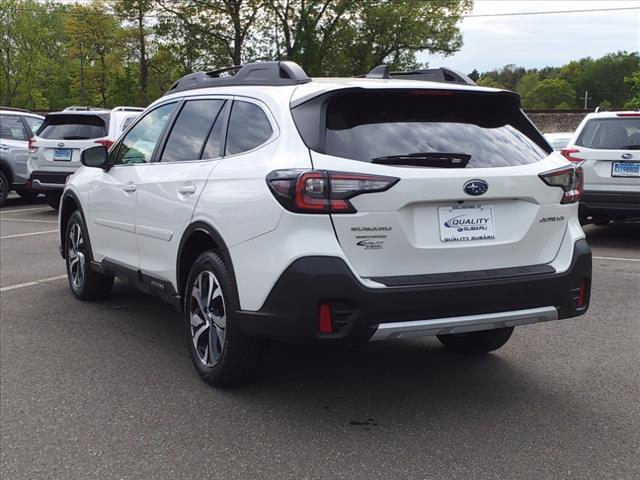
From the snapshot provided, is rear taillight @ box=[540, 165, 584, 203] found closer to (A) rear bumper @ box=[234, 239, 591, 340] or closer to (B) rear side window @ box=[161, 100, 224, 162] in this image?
(A) rear bumper @ box=[234, 239, 591, 340]

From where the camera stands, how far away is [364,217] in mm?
3305

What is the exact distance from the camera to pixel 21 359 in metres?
4.60

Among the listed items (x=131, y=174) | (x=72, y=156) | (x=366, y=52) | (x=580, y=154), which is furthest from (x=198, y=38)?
(x=131, y=174)

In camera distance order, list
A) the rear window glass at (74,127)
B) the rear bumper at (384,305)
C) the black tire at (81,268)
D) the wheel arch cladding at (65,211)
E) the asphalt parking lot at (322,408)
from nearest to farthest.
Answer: the asphalt parking lot at (322,408) → the rear bumper at (384,305) → the black tire at (81,268) → the wheel arch cladding at (65,211) → the rear window glass at (74,127)

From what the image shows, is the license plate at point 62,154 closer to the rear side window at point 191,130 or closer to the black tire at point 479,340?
the rear side window at point 191,130

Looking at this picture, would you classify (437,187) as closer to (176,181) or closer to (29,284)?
(176,181)

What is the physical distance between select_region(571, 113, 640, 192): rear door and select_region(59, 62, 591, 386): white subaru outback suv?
5.59 meters

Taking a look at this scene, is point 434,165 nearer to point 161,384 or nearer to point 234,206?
point 234,206

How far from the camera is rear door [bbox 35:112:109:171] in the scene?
494 inches

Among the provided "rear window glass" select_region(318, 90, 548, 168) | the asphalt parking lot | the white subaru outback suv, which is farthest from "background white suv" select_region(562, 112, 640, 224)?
"rear window glass" select_region(318, 90, 548, 168)

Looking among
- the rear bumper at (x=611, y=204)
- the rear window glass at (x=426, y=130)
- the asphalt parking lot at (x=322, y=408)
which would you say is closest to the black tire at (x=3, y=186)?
the asphalt parking lot at (x=322, y=408)

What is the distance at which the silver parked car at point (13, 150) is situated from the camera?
14.0 meters

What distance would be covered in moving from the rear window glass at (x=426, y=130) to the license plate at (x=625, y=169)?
18.7 ft

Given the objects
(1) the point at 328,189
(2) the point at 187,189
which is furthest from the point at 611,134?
(1) the point at 328,189
